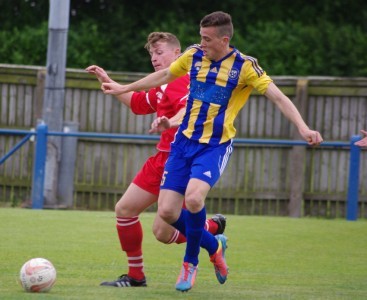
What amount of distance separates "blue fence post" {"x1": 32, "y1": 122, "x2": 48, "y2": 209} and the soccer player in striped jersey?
269 inches

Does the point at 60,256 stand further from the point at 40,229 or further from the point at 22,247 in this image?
the point at 40,229

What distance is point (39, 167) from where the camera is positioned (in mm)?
14797

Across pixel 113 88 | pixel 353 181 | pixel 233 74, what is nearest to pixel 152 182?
pixel 113 88

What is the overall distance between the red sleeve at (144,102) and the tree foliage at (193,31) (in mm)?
8555

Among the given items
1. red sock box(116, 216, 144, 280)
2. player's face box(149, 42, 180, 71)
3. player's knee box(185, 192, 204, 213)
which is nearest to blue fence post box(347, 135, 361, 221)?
player's face box(149, 42, 180, 71)

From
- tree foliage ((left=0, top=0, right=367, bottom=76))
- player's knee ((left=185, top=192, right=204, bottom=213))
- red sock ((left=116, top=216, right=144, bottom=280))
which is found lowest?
red sock ((left=116, top=216, right=144, bottom=280))

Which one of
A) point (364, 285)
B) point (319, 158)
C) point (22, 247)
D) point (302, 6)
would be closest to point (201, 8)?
point (302, 6)

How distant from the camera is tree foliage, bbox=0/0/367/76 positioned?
1750cm

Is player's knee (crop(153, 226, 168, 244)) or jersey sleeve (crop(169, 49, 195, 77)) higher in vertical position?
jersey sleeve (crop(169, 49, 195, 77))

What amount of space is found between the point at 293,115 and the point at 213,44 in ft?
2.55

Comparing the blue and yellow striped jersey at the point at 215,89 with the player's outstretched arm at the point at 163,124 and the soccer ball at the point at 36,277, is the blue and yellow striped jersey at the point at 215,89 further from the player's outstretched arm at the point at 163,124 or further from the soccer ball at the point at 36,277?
the soccer ball at the point at 36,277

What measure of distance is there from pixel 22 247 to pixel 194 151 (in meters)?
3.12

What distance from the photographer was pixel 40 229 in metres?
12.0

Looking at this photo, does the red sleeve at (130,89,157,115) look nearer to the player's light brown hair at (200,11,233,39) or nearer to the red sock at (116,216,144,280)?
the red sock at (116,216,144,280)
